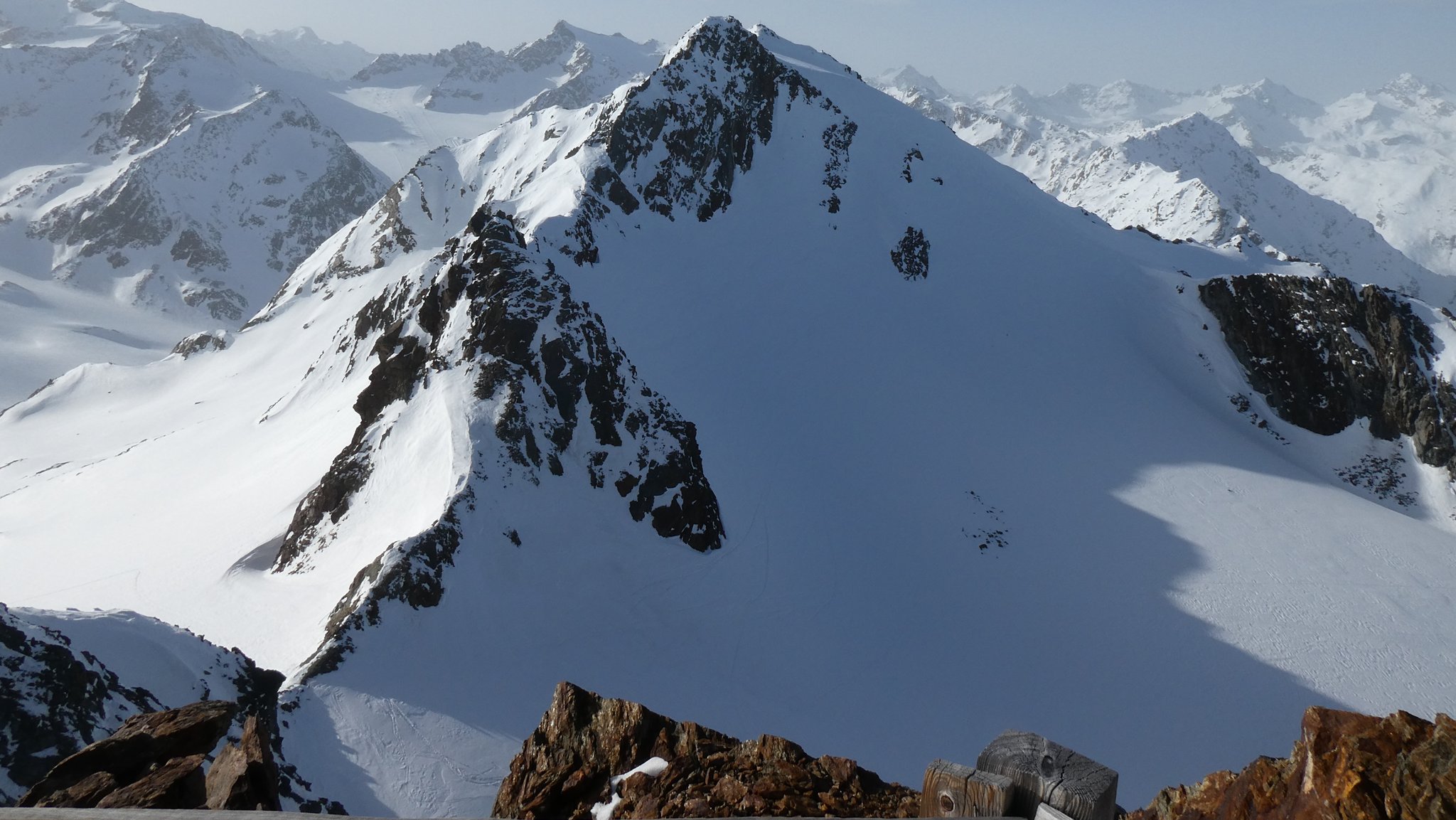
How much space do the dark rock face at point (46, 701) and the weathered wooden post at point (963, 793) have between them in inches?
653

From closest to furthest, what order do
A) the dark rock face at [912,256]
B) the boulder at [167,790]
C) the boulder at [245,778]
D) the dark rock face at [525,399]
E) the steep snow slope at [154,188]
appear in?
the boulder at [167,790]
the boulder at [245,778]
the dark rock face at [525,399]
the dark rock face at [912,256]
the steep snow slope at [154,188]

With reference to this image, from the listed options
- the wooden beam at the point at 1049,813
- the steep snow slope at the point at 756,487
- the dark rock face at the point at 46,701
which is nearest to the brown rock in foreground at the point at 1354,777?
the wooden beam at the point at 1049,813

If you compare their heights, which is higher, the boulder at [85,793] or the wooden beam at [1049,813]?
the wooden beam at [1049,813]

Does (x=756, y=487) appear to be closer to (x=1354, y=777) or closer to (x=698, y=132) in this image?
(x=698, y=132)

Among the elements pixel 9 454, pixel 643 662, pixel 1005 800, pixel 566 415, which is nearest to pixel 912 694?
pixel 643 662

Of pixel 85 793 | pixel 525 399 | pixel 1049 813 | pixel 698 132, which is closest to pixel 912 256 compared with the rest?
pixel 698 132

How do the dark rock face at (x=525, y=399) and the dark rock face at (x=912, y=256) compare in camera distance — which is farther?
the dark rock face at (x=912, y=256)

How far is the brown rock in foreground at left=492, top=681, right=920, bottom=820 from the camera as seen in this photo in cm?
545

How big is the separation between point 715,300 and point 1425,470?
47.7 metres

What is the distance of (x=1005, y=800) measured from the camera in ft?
11.7

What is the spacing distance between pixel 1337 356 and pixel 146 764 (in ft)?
231

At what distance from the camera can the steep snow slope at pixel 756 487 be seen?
26.4 meters

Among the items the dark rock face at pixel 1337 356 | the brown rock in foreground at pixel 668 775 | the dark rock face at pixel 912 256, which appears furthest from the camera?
the dark rock face at pixel 912 256

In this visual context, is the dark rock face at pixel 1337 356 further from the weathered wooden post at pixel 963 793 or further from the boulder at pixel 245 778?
the boulder at pixel 245 778
